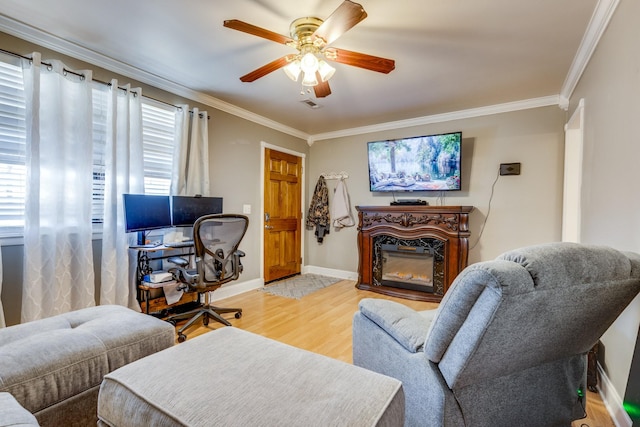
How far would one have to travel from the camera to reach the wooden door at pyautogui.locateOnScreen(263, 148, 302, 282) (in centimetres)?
432

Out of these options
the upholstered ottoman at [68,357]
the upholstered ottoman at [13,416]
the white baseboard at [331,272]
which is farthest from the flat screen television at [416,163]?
the upholstered ottoman at [13,416]

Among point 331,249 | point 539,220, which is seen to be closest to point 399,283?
point 331,249

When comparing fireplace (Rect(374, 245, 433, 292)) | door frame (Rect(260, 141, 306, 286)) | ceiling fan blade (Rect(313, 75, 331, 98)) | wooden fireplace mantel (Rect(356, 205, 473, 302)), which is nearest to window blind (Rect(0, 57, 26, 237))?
ceiling fan blade (Rect(313, 75, 331, 98))

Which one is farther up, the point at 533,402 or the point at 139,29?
the point at 139,29

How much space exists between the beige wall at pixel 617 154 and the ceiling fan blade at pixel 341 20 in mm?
1370

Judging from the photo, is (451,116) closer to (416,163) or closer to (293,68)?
(416,163)

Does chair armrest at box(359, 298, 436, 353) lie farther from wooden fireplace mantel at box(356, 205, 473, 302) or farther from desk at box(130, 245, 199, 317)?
wooden fireplace mantel at box(356, 205, 473, 302)

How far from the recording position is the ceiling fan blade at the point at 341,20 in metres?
1.49

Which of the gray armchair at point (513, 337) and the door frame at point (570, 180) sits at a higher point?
the door frame at point (570, 180)

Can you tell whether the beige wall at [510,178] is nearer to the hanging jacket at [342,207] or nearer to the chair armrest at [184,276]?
the hanging jacket at [342,207]

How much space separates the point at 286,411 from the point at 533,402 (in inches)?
43.8

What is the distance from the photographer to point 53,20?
2.06 meters

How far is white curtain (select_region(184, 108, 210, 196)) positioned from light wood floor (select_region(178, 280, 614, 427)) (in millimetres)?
1385

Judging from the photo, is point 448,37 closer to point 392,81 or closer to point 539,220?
point 392,81
